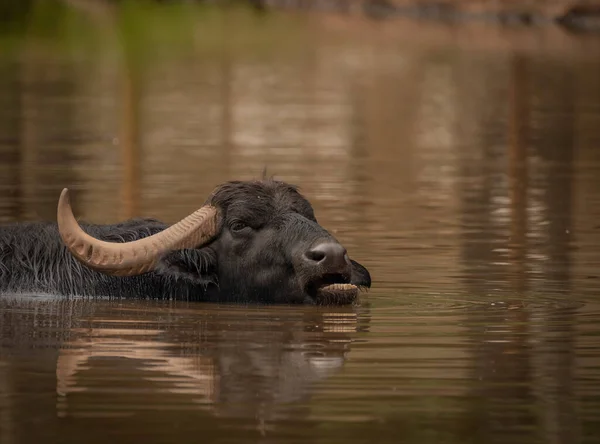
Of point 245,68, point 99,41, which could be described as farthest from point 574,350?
point 99,41

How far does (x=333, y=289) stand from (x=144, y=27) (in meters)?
46.8

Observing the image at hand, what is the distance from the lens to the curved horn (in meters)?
12.6

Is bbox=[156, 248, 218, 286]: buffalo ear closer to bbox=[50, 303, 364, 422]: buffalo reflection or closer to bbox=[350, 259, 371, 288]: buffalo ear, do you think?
bbox=[50, 303, 364, 422]: buffalo reflection

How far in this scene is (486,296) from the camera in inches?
528

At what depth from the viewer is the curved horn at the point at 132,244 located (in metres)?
12.6

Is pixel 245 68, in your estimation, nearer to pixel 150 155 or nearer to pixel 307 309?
pixel 150 155

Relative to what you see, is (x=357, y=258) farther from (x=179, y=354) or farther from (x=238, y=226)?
(x=179, y=354)

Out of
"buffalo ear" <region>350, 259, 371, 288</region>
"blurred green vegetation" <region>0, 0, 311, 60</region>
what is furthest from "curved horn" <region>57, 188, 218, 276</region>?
"blurred green vegetation" <region>0, 0, 311, 60</region>

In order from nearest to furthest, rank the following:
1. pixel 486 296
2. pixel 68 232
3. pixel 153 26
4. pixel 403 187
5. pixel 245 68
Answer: pixel 68 232, pixel 486 296, pixel 403 187, pixel 245 68, pixel 153 26

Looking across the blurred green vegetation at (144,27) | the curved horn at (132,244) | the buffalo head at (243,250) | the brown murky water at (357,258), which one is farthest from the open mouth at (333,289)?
the blurred green vegetation at (144,27)

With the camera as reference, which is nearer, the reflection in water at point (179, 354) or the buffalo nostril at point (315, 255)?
the reflection in water at point (179, 354)

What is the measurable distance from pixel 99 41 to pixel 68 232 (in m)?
40.6

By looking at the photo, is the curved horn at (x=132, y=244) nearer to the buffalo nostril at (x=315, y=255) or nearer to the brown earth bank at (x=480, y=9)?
the buffalo nostril at (x=315, y=255)

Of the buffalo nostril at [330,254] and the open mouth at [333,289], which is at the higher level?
the buffalo nostril at [330,254]
